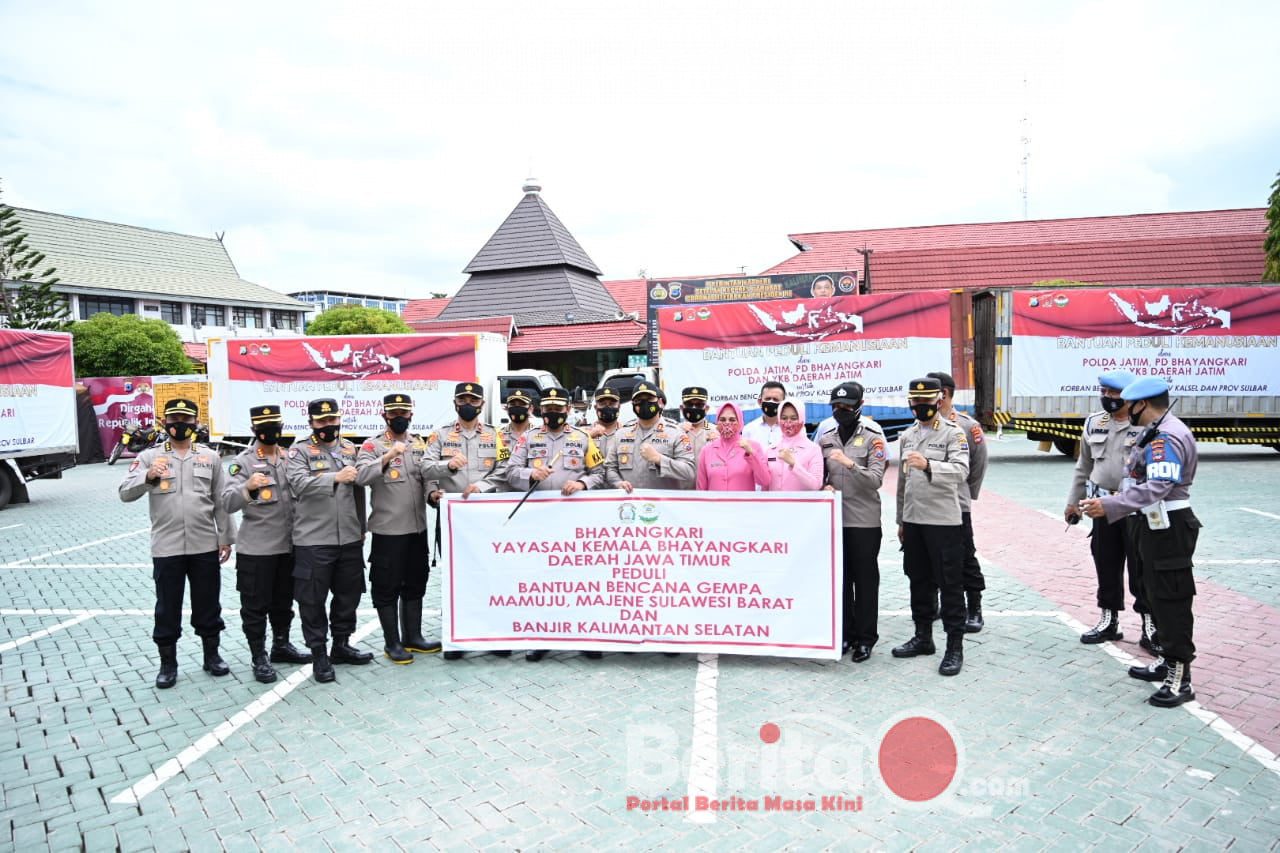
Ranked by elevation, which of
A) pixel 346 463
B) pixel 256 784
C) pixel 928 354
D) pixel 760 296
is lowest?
pixel 256 784

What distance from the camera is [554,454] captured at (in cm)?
555

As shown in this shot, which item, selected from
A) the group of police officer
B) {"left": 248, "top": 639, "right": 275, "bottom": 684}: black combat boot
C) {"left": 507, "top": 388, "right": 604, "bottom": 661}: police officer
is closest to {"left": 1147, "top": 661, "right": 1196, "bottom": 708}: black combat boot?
the group of police officer

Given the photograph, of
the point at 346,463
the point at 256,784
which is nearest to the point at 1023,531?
the point at 346,463

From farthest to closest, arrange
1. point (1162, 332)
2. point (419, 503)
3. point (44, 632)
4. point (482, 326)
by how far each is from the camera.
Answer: point (482, 326)
point (1162, 332)
point (44, 632)
point (419, 503)

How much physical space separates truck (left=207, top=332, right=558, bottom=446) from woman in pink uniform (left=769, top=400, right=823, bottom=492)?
11.7 m

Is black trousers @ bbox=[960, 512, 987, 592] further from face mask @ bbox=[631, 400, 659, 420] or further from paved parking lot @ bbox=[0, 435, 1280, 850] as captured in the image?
face mask @ bbox=[631, 400, 659, 420]

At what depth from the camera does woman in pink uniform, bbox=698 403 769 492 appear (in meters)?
5.34

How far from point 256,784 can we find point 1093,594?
249 inches

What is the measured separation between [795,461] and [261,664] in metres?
3.74

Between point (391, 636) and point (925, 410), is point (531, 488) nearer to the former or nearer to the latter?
point (391, 636)

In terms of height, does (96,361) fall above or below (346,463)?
above

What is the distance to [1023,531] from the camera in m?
9.18

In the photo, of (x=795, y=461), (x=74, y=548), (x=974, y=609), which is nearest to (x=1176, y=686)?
(x=974, y=609)

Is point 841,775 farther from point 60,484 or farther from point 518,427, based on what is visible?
point 60,484
